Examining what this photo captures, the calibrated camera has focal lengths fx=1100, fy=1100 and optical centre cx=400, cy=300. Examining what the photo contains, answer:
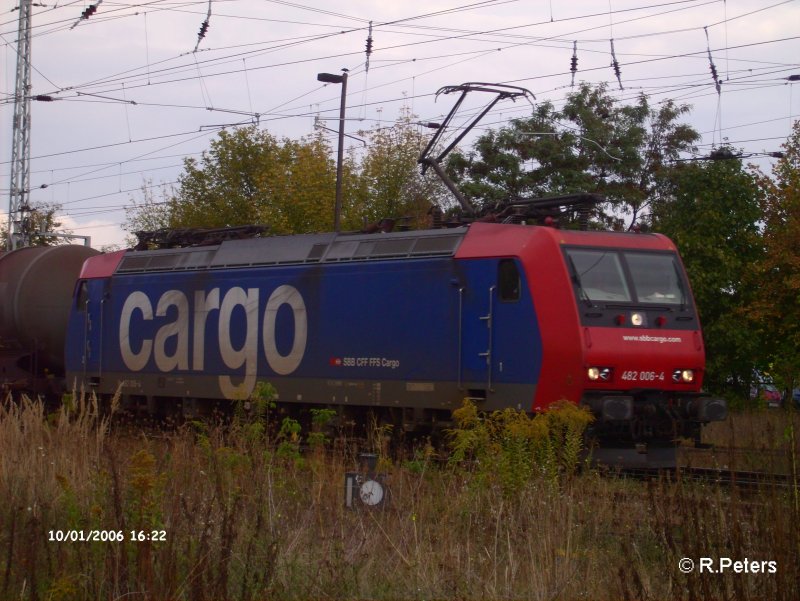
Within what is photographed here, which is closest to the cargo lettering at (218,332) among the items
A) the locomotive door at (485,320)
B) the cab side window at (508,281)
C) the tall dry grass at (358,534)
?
the locomotive door at (485,320)

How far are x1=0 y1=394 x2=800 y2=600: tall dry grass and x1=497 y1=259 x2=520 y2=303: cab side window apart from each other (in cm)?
367

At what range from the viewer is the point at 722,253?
27.2 meters

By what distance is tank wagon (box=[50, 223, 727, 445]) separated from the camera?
1328cm

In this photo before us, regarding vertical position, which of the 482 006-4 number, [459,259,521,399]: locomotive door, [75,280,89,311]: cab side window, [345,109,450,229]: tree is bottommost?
the 482 006-4 number

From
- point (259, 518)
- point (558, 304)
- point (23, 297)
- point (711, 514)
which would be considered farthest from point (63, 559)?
point (23, 297)

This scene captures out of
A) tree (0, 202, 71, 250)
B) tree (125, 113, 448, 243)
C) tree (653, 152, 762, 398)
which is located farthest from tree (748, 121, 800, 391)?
tree (0, 202, 71, 250)

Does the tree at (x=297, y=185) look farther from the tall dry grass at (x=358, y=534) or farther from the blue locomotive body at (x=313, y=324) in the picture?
the tall dry grass at (x=358, y=534)

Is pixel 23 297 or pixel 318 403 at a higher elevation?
pixel 23 297

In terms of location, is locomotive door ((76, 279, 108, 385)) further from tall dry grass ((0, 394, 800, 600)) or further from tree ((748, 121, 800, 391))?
tree ((748, 121, 800, 391))

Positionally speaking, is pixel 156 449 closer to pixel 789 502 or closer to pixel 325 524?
pixel 325 524

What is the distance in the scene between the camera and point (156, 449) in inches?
510

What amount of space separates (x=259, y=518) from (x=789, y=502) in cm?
331

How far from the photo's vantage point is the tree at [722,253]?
26.8 metres

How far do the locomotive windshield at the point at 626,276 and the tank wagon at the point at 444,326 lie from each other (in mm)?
19
